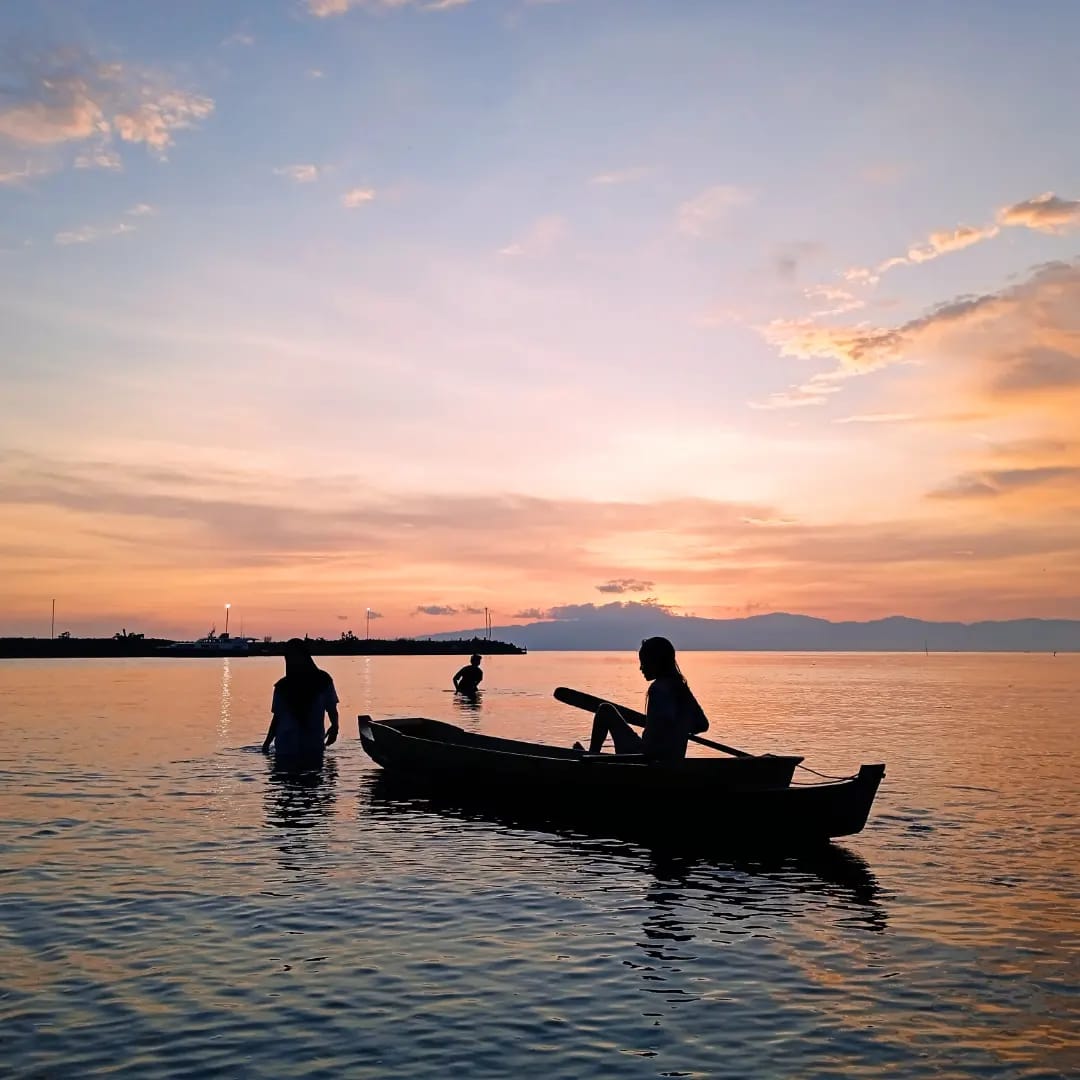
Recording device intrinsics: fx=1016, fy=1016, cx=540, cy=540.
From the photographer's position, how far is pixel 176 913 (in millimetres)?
12625

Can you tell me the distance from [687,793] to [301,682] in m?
9.74

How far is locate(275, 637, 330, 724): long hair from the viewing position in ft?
73.5

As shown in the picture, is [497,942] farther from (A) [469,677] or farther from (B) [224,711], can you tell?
(A) [469,677]

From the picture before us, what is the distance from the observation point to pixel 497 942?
11.7 meters

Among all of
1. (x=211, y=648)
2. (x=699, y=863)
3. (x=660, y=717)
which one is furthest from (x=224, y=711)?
(x=211, y=648)

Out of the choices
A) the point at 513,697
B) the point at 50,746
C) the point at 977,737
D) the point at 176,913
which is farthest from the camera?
the point at 513,697

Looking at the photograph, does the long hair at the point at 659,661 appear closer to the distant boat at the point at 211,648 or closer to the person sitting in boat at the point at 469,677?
the person sitting in boat at the point at 469,677

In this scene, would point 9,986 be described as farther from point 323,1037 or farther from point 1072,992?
point 1072,992

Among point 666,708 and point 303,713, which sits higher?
point 666,708

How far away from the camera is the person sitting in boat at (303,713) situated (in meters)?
23.3

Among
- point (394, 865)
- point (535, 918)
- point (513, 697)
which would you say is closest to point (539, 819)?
point (394, 865)

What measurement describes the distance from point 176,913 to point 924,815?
15980 mm

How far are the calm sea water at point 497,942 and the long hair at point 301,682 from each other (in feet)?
6.41

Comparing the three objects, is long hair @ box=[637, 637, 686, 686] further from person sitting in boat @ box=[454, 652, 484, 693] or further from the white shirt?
person sitting in boat @ box=[454, 652, 484, 693]
